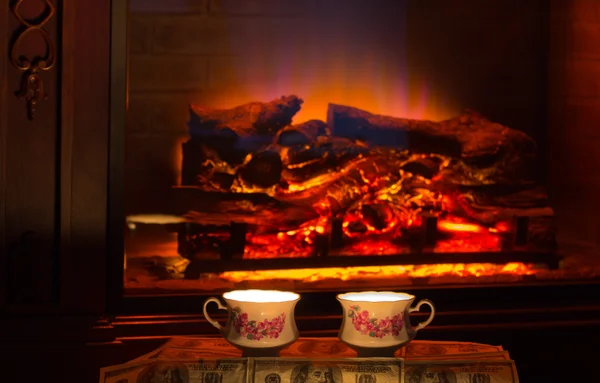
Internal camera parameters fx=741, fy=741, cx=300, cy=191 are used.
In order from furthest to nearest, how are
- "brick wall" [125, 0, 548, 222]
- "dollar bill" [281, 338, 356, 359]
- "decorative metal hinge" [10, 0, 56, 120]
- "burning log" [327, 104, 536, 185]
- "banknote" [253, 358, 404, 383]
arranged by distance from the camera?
"burning log" [327, 104, 536, 185], "brick wall" [125, 0, 548, 222], "decorative metal hinge" [10, 0, 56, 120], "dollar bill" [281, 338, 356, 359], "banknote" [253, 358, 404, 383]

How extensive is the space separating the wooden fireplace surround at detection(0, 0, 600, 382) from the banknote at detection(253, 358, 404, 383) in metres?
0.70

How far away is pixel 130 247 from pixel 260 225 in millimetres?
285

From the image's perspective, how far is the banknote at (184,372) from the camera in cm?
86

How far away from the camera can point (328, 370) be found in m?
0.87

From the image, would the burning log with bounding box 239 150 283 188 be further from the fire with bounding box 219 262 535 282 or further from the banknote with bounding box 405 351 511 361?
the banknote with bounding box 405 351 511 361

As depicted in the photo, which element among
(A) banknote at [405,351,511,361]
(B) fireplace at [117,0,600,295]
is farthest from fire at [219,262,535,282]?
(A) banknote at [405,351,511,361]

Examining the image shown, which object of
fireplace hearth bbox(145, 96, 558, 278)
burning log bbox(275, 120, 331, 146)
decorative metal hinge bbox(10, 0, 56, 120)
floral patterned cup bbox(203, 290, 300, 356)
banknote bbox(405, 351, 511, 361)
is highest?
decorative metal hinge bbox(10, 0, 56, 120)

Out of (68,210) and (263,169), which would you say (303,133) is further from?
(68,210)

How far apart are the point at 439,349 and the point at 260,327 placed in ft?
0.84

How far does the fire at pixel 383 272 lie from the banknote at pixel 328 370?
0.76 metres

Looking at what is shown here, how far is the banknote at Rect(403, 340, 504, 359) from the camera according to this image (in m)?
0.96

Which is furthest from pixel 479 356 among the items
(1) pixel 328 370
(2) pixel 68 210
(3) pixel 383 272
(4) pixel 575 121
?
(4) pixel 575 121

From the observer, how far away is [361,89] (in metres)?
1.68

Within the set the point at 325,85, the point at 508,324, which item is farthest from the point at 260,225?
the point at 508,324
